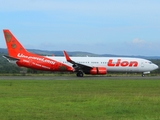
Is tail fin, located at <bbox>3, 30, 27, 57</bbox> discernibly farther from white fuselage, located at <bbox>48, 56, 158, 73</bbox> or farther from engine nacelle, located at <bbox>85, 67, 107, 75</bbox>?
engine nacelle, located at <bbox>85, 67, 107, 75</bbox>

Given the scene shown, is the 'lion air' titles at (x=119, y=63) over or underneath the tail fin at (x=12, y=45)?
underneath

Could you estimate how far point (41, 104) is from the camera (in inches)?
589

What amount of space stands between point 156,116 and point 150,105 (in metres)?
3.02

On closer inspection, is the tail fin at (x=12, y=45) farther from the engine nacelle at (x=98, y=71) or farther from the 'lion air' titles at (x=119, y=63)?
the 'lion air' titles at (x=119, y=63)

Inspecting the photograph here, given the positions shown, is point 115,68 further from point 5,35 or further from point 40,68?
point 5,35

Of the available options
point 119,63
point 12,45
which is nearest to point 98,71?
point 119,63

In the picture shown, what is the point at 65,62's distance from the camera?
5103cm

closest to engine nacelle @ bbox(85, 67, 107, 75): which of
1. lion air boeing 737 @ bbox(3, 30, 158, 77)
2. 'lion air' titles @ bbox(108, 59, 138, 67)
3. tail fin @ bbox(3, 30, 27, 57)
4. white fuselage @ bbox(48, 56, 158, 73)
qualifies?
lion air boeing 737 @ bbox(3, 30, 158, 77)

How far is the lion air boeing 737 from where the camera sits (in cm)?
5029

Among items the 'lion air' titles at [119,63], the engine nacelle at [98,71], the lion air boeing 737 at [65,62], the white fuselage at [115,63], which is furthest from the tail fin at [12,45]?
the 'lion air' titles at [119,63]

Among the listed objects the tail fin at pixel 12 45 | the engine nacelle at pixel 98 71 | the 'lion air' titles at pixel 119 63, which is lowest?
the engine nacelle at pixel 98 71

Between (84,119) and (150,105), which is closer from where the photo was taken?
(84,119)

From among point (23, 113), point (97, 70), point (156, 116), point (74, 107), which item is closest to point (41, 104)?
point (74, 107)

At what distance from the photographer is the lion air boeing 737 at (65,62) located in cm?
5029
